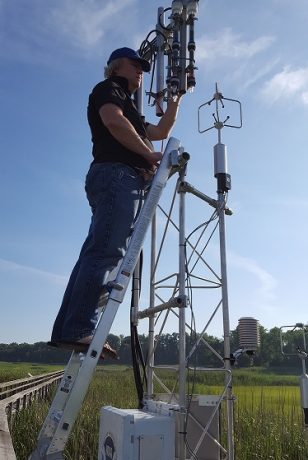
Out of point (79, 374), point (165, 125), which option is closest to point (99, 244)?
point (79, 374)

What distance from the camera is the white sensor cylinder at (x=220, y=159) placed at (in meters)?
5.21

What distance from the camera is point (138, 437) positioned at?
2492 millimetres

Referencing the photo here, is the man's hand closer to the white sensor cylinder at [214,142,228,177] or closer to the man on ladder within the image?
the man on ladder

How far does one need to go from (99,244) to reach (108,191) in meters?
0.35

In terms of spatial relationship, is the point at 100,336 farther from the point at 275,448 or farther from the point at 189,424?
the point at 275,448

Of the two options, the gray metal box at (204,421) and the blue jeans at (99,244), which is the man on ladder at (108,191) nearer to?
the blue jeans at (99,244)

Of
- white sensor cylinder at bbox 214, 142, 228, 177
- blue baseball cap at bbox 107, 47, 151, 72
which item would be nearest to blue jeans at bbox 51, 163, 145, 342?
blue baseball cap at bbox 107, 47, 151, 72

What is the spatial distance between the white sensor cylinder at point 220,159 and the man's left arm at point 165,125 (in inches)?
72.8

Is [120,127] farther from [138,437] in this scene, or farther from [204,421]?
[204,421]

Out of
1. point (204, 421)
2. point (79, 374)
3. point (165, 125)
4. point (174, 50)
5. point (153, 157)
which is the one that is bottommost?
point (204, 421)

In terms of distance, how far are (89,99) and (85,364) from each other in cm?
178

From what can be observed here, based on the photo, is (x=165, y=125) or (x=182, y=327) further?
(x=182, y=327)

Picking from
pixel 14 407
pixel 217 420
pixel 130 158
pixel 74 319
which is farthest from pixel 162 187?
pixel 14 407

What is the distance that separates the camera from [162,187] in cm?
Answer: 279
